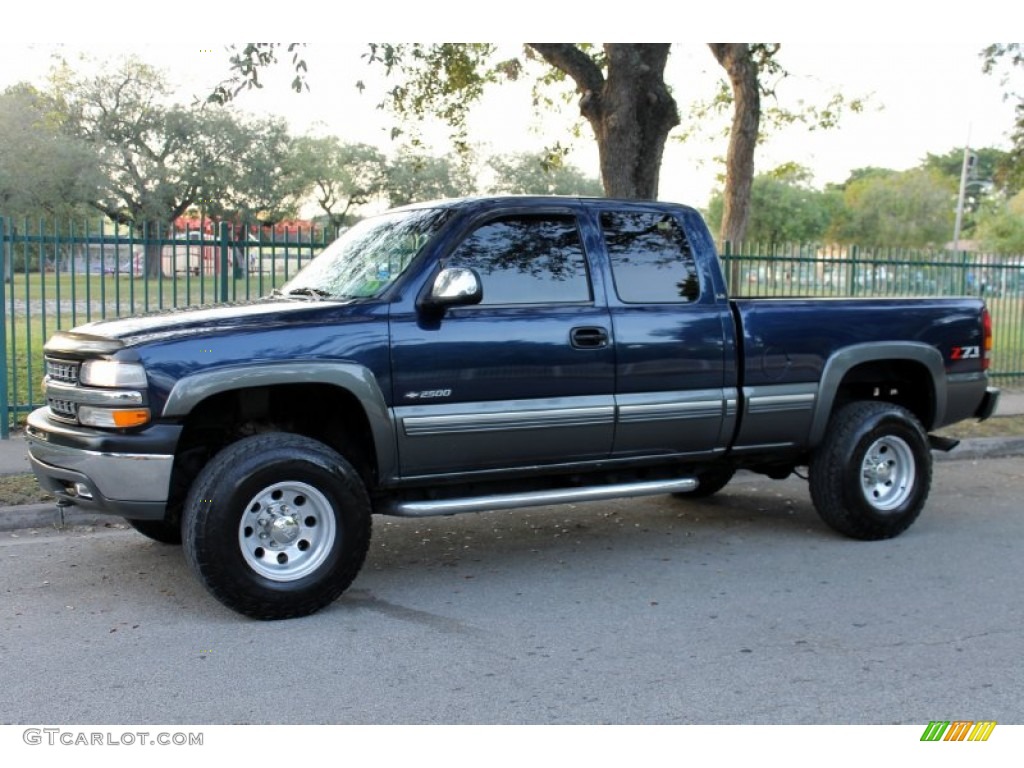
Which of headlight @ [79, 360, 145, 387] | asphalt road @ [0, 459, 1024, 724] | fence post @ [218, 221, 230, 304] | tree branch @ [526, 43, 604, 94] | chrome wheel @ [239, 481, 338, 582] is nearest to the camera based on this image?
asphalt road @ [0, 459, 1024, 724]

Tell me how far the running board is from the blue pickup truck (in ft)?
0.06

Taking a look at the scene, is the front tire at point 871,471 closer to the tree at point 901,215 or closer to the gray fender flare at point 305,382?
the gray fender flare at point 305,382

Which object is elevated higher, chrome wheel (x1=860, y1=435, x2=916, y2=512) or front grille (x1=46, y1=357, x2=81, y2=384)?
front grille (x1=46, y1=357, x2=81, y2=384)

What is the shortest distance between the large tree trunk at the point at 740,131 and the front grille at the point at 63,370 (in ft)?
39.2

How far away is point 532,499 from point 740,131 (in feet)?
38.5

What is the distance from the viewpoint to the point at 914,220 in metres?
65.3

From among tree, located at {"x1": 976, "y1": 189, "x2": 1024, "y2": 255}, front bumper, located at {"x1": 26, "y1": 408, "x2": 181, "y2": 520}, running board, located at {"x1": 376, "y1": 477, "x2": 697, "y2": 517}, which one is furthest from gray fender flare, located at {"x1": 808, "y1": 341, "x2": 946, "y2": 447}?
tree, located at {"x1": 976, "y1": 189, "x2": 1024, "y2": 255}

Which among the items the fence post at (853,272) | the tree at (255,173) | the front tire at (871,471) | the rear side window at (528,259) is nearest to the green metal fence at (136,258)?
the rear side window at (528,259)

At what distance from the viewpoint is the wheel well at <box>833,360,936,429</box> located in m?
6.92

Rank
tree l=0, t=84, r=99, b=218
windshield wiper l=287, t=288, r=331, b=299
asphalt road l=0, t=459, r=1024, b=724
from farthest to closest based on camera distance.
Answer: tree l=0, t=84, r=99, b=218, windshield wiper l=287, t=288, r=331, b=299, asphalt road l=0, t=459, r=1024, b=724

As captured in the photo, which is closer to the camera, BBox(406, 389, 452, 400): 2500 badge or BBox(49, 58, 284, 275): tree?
BBox(406, 389, 452, 400): 2500 badge

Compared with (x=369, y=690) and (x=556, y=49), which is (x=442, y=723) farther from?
(x=556, y=49)

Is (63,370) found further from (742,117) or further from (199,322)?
(742,117)

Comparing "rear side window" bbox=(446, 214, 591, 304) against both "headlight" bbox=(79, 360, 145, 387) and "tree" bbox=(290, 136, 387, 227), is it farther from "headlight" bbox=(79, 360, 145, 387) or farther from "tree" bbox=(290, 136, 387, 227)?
"tree" bbox=(290, 136, 387, 227)
